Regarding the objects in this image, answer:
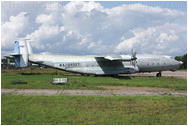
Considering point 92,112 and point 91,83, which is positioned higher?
point 91,83

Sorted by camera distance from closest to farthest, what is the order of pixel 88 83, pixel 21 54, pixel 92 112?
pixel 92 112 < pixel 88 83 < pixel 21 54

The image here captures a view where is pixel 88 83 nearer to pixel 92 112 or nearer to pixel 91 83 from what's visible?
pixel 91 83

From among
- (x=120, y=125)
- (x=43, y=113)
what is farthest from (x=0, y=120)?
(x=120, y=125)

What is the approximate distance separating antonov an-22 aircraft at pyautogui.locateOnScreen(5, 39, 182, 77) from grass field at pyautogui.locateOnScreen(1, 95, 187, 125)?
25.5m

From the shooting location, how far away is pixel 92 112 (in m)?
10.3

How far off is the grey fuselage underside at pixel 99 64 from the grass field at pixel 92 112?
25.7 meters

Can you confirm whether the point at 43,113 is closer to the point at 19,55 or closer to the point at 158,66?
the point at 19,55

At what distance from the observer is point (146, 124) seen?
8617 mm

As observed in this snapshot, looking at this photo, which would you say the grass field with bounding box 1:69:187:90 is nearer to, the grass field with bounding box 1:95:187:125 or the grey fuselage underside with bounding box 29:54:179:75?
the grass field with bounding box 1:95:187:125

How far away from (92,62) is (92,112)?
29124 millimetres

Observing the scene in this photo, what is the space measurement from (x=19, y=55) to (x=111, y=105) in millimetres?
30475

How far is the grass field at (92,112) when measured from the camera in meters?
8.85

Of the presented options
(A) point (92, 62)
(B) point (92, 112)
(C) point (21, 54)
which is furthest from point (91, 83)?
(C) point (21, 54)

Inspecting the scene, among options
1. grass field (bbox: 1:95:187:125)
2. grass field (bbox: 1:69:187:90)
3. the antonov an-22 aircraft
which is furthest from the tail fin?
grass field (bbox: 1:95:187:125)
